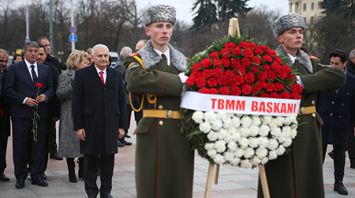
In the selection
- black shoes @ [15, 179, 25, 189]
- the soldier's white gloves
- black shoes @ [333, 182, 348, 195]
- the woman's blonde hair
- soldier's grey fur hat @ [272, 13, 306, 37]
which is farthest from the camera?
the woman's blonde hair

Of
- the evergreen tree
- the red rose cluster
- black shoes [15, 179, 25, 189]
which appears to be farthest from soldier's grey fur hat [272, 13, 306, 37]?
the evergreen tree

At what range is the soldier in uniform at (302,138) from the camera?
16.0 ft

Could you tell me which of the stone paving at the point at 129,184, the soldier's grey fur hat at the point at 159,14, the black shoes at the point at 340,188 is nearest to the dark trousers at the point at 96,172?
the stone paving at the point at 129,184

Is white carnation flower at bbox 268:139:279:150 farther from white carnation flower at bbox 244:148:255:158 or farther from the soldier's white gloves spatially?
the soldier's white gloves

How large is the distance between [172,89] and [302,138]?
1.30 metres

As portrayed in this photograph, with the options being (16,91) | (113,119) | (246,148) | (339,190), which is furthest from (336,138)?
(16,91)

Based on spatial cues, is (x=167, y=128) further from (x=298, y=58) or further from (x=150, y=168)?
(x=298, y=58)

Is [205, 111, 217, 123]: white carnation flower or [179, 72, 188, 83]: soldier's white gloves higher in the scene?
[179, 72, 188, 83]: soldier's white gloves

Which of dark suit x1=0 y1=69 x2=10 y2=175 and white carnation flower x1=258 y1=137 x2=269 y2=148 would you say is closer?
white carnation flower x1=258 y1=137 x2=269 y2=148

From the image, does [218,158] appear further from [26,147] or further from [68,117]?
[68,117]

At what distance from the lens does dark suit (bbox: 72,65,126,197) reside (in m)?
6.91

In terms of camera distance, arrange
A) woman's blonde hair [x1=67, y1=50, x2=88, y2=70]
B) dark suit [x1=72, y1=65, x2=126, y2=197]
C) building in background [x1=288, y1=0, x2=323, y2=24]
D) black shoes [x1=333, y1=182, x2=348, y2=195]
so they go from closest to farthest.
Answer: dark suit [x1=72, y1=65, x2=126, y2=197], black shoes [x1=333, y1=182, x2=348, y2=195], woman's blonde hair [x1=67, y1=50, x2=88, y2=70], building in background [x1=288, y1=0, x2=323, y2=24]

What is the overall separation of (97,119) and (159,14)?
266 centimetres

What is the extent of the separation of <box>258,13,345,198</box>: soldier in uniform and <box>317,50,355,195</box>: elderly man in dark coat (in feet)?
9.46
